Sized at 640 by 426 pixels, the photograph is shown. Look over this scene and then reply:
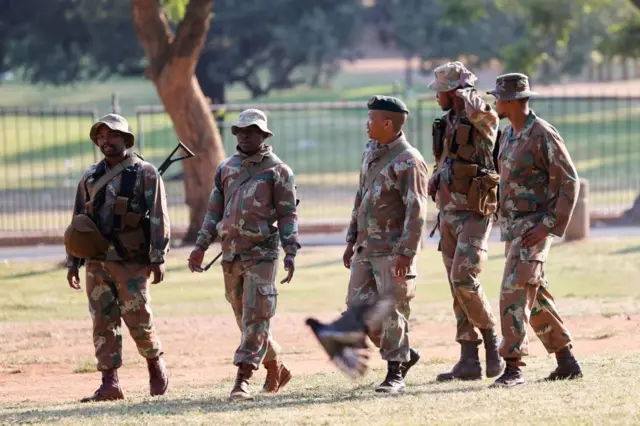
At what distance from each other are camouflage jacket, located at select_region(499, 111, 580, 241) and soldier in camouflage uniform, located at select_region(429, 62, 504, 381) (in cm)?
37

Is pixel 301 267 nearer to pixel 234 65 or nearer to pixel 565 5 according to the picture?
pixel 565 5

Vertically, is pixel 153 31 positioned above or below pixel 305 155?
above

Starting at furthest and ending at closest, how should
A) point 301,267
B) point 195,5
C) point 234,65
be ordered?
1. point 234,65
2. point 195,5
3. point 301,267

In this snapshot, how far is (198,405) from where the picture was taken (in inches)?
335

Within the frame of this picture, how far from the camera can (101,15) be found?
124ft

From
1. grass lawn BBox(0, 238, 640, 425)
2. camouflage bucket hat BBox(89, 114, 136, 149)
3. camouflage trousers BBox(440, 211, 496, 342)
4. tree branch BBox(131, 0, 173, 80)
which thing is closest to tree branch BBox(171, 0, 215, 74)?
tree branch BBox(131, 0, 173, 80)

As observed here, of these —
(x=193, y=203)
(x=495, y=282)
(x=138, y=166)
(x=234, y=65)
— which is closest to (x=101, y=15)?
(x=234, y=65)

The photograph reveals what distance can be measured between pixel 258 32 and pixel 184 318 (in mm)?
28872

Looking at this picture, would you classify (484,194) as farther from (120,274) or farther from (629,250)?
(629,250)

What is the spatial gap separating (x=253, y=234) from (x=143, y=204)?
82 cm

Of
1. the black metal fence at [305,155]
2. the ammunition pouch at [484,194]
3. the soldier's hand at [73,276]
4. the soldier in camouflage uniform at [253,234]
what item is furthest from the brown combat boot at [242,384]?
the black metal fence at [305,155]

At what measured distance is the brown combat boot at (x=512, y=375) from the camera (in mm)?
8703

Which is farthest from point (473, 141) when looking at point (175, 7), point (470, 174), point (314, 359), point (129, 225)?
point (175, 7)

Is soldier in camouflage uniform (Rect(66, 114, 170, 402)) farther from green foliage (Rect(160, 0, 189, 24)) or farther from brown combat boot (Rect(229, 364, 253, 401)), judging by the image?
green foliage (Rect(160, 0, 189, 24))
